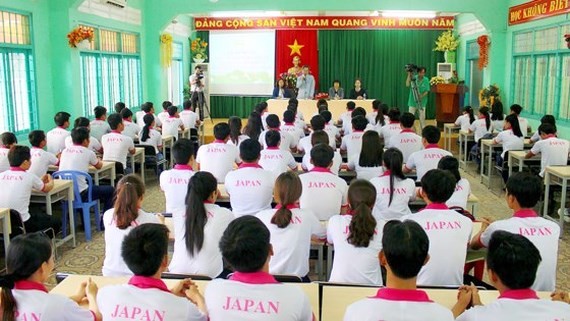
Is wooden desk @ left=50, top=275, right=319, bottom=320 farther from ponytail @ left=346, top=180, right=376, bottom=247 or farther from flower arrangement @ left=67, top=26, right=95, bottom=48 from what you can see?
flower arrangement @ left=67, top=26, right=95, bottom=48

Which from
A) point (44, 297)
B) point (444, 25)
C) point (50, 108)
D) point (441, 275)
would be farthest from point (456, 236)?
point (444, 25)

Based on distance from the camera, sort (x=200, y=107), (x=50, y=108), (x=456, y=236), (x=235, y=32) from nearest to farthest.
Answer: (x=456, y=236) < (x=50, y=108) < (x=200, y=107) < (x=235, y=32)

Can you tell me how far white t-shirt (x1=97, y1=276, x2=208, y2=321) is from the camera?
2.08 meters

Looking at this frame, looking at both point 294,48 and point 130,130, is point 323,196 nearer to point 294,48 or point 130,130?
point 130,130

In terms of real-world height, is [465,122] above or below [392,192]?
above

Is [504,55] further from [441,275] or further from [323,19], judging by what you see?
[441,275]

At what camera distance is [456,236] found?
→ 3.14 meters

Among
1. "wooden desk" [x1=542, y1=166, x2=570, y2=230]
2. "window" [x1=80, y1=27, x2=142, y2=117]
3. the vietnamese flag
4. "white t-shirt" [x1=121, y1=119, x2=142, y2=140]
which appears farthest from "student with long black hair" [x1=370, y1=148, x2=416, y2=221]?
the vietnamese flag

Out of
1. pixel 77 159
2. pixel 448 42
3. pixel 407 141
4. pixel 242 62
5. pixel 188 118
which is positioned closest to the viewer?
pixel 77 159

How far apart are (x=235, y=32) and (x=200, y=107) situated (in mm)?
2605

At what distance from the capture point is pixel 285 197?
3.39 metres

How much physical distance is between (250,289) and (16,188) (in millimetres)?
3432

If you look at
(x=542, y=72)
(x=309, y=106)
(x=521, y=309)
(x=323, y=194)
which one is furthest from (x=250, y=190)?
(x=309, y=106)

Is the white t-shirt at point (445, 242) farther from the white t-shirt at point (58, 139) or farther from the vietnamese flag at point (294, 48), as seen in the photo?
the vietnamese flag at point (294, 48)
